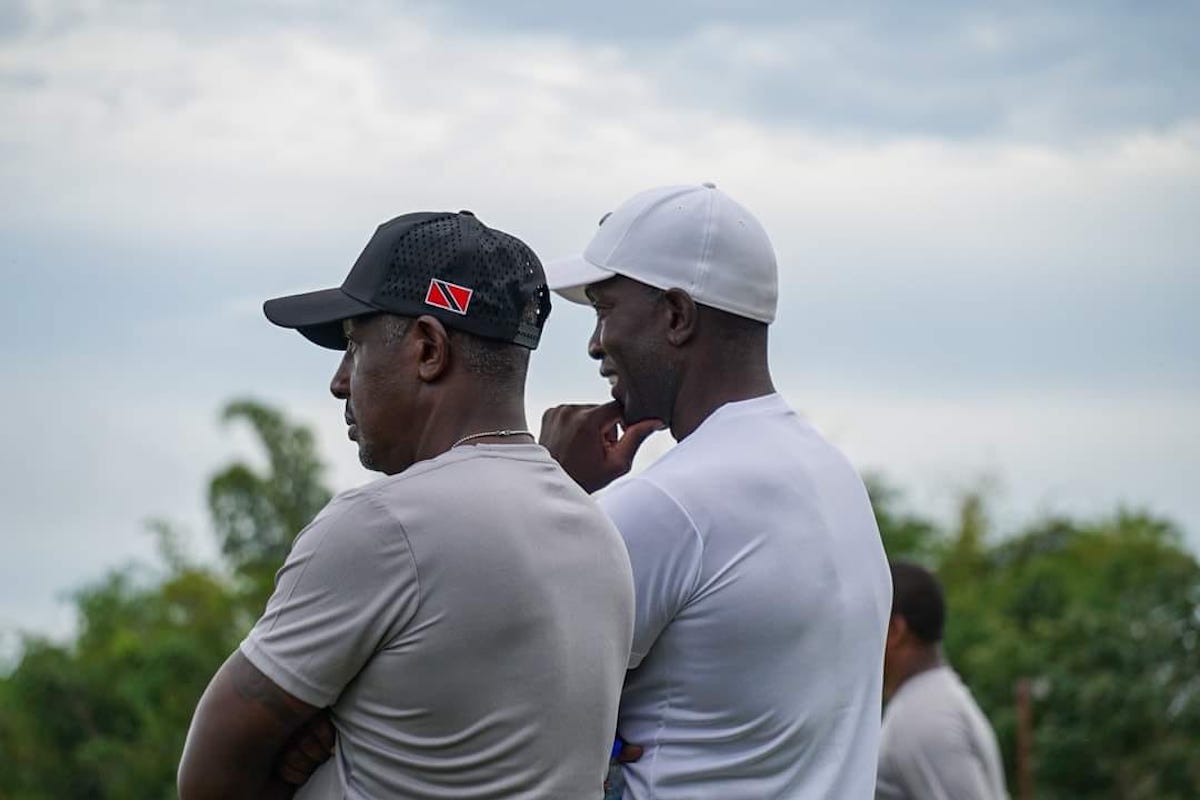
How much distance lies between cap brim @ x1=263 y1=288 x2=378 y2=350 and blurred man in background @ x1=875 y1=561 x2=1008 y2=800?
11.5 feet

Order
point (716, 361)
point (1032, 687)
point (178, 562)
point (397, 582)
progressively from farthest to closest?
point (178, 562) < point (1032, 687) < point (716, 361) < point (397, 582)

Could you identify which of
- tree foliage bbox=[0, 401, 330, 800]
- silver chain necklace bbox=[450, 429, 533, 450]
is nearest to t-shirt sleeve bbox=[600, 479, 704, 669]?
silver chain necklace bbox=[450, 429, 533, 450]

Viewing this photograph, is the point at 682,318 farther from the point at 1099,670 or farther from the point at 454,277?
the point at 1099,670

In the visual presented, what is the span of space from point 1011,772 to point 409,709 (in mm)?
20291

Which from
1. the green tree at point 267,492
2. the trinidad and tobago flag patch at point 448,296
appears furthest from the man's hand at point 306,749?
the green tree at point 267,492

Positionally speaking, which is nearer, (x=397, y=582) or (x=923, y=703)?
(x=397, y=582)

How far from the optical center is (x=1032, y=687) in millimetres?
22047

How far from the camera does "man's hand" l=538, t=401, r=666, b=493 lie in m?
3.83

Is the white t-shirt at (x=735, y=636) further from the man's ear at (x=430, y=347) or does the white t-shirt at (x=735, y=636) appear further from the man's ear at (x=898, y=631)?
the man's ear at (x=898, y=631)

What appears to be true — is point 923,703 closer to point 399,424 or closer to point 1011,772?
point 399,424

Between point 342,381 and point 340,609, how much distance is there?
52 centimetres

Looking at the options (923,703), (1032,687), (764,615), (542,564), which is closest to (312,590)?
(542,564)

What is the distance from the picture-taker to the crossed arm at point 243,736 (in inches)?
110

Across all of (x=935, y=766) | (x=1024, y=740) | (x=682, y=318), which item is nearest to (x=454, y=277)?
(x=682, y=318)
